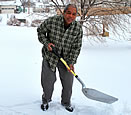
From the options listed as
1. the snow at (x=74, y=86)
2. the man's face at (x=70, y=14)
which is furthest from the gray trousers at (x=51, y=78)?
the man's face at (x=70, y=14)

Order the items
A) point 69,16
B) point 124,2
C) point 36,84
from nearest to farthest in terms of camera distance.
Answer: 1. point 69,16
2. point 36,84
3. point 124,2

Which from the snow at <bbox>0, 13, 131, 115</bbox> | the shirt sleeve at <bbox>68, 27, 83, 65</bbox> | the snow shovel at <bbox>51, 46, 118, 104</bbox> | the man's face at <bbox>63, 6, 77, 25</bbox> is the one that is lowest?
the snow at <bbox>0, 13, 131, 115</bbox>

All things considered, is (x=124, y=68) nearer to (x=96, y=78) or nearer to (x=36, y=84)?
(x=96, y=78)

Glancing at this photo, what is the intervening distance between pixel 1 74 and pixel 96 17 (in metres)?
4.76

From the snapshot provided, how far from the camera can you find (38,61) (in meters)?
4.80

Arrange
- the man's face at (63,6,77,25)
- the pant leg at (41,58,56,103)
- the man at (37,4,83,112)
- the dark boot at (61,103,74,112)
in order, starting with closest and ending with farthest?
the man's face at (63,6,77,25) < the man at (37,4,83,112) < the pant leg at (41,58,56,103) < the dark boot at (61,103,74,112)

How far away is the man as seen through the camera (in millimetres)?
1798

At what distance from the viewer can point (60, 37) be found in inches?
71.9

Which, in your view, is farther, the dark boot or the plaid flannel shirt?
the dark boot

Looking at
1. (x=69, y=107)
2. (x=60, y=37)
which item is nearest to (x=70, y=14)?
(x=60, y=37)

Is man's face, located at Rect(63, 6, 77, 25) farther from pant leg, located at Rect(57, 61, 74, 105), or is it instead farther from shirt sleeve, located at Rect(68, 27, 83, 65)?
pant leg, located at Rect(57, 61, 74, 105)

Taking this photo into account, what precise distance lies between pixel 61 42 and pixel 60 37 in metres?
0.06

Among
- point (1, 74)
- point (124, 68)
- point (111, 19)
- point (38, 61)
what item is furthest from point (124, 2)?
point (1, 74)

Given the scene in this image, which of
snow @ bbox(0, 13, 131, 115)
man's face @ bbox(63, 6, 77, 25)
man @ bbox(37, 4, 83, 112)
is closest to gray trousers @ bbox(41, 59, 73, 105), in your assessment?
man @ bbox(37, 4, 83, 112)
